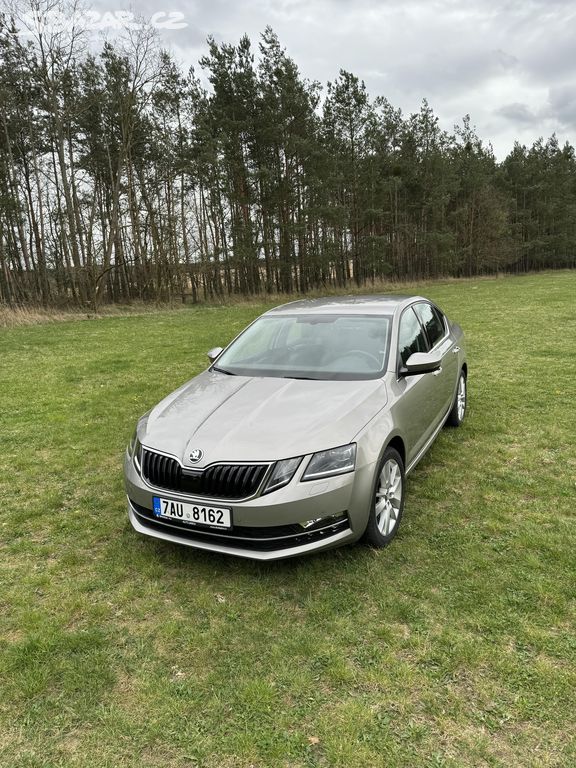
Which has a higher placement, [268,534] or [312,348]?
[312,348]

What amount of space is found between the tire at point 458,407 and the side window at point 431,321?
2.03ft

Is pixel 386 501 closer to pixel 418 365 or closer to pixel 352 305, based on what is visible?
pixel 418 365

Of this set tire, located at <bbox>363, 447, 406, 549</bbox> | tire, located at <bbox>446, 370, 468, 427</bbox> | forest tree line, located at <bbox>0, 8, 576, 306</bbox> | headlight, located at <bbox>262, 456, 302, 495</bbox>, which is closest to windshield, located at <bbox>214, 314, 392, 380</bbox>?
tire, located at <bbox>363, 447, 406, 549</bbox>

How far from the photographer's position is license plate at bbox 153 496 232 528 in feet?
8.67

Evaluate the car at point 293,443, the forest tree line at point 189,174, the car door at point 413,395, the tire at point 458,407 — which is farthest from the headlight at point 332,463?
the forest tree line at point 189,174

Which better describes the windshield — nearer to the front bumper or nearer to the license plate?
the front bumper

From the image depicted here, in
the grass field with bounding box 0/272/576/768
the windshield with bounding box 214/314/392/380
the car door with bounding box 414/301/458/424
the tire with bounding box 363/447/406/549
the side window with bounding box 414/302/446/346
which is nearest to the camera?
the grass field with bounding box 0/272/576/768

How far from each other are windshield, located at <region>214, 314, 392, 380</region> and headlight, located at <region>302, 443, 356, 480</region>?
878 mm

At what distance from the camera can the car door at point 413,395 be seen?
347 centimetres

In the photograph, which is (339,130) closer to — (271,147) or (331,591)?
(271,147)

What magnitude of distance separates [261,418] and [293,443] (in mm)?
350

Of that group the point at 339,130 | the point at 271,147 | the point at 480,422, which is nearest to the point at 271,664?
the point at 480,422

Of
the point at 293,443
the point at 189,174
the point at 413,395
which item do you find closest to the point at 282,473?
the point at 293,443

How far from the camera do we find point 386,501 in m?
3.17
